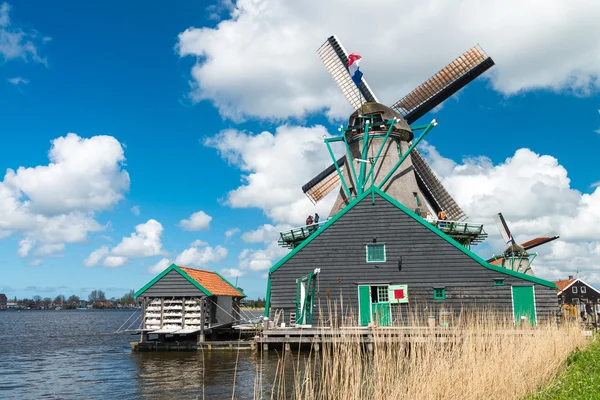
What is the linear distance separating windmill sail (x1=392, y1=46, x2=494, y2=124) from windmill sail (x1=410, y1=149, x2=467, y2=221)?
2961 millimetres

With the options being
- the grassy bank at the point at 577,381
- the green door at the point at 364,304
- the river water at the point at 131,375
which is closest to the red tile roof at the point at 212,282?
the river water at the point at 131,375

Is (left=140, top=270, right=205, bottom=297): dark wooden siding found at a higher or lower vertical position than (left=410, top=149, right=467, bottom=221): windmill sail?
lower

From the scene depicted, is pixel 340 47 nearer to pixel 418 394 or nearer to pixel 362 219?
pixel 362 219

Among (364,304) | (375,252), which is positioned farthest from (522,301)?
(364,304)

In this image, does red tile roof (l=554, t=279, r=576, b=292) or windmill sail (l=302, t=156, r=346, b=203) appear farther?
red tile roof (l=554, t=279, r=576, b=292)

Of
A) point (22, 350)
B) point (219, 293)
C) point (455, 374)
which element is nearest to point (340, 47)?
point (219, 293)

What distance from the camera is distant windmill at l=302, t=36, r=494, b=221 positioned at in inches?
1018

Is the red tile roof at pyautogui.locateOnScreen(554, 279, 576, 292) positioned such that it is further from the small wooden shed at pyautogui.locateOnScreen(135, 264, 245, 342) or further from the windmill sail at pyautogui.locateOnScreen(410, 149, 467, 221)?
the small wooden shed at pyautogui.locateOnScreen(135, 264, 245, 342)

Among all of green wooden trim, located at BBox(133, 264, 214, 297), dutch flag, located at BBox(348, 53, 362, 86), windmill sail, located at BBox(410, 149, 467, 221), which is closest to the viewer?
green wooden trim, located at BBox(133, 264, 214, 297)

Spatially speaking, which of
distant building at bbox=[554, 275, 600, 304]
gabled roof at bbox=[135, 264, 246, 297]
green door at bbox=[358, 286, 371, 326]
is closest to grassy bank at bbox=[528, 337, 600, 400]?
green door at bbox=[358, 286, 371, 326]

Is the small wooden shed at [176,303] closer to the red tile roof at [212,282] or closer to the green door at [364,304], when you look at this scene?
the red tile roof at [212,282]

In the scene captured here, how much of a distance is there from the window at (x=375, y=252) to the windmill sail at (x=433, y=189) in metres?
8.68

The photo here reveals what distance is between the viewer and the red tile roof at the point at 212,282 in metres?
22.5

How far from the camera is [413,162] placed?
29.4 meters
